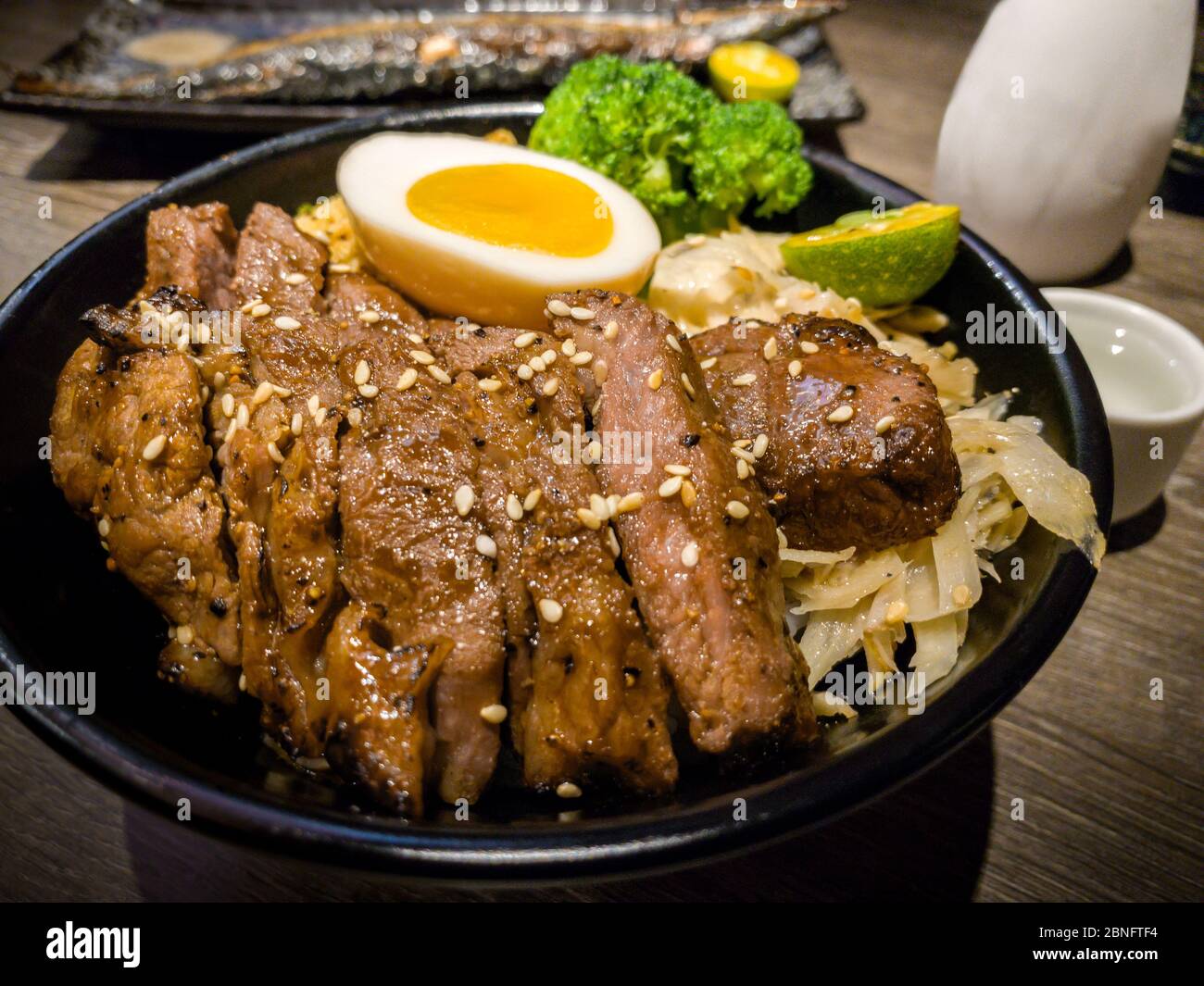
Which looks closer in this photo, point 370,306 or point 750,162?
point 370,306

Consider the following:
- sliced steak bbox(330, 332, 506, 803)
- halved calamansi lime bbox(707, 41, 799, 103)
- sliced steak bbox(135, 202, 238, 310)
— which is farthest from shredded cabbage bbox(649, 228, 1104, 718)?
halved calamansi lime bbox(707, 41, 799, 103)

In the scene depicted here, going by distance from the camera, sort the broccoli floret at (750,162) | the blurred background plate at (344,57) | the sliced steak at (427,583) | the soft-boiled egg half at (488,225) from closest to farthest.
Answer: the sliced steak at (427,583) → the soft-boiled egg half at (488,225) → the broccoli floret at (750,162) → the blurred background plate at (344,57)

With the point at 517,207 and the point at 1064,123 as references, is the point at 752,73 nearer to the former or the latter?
the point at 1064,123

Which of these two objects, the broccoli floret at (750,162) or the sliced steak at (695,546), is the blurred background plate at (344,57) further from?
the sliced steak at (695,546)

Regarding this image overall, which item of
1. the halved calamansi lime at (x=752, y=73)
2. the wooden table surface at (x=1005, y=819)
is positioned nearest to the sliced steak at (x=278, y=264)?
the wooden table surface at (x=1005, y=819)

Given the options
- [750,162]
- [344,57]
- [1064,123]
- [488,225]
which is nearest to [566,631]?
[488,225]

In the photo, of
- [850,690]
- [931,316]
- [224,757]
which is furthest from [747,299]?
[224,757]

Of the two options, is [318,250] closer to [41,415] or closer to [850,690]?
[41,415]
